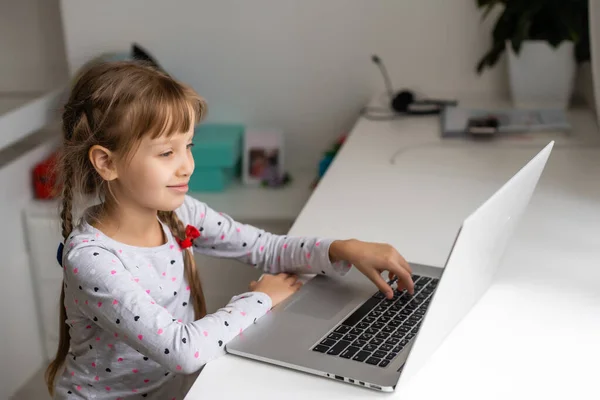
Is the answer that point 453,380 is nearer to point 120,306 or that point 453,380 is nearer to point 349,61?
point 120,306

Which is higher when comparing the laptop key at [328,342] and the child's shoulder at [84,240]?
the child's shoulder at [84,240]

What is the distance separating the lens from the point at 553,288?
4.00ft

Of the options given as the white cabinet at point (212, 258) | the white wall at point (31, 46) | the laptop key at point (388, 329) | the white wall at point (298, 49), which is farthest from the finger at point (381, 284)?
the white wall at point (31, 46)

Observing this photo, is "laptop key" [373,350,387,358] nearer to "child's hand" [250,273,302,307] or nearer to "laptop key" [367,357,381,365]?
"laptop key" [367,357,381,365]

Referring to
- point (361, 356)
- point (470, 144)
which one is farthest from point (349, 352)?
point (470, 144)

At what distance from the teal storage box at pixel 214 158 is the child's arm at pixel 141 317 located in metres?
1.19

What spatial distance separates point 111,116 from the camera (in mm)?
1142

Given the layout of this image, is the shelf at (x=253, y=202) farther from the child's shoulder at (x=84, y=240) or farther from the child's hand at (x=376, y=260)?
the child's shoulder at (x=84, y=240)

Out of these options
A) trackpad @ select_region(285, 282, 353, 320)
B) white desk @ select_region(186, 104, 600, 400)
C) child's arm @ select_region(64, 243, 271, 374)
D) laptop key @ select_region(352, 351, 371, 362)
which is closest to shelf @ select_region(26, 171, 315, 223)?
white desk @ select_region(186, 104, 600, 400)

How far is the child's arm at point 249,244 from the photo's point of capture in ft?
4.35

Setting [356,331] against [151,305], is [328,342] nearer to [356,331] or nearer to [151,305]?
[356,331]

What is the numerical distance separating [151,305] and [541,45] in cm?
154

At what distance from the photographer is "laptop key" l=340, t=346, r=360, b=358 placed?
1024 millimetres

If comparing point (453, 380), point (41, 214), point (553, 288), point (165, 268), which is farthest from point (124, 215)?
point (41, 214)
